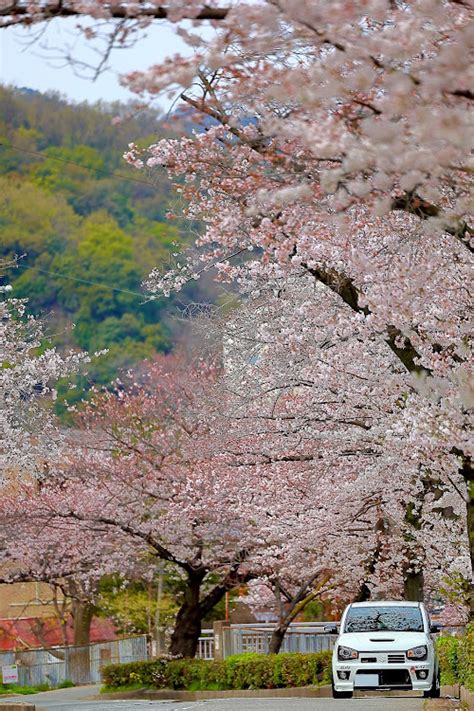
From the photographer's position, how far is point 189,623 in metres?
27.8

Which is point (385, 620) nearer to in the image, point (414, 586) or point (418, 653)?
point (418, 653)

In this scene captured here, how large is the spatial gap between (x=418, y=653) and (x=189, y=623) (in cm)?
1253

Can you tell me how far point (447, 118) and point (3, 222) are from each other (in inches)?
2822

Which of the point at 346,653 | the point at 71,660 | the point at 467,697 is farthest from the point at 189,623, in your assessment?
the point at 467,697

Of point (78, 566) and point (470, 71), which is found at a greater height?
point (470, 71)

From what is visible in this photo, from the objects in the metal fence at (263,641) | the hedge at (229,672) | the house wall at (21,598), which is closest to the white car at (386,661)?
the hedge at (229,672)

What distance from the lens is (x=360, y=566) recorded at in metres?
23.3

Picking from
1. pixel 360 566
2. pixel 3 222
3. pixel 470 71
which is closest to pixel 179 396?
pixel 360 566

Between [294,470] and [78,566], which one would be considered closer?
[294,470]

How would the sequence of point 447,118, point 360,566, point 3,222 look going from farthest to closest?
1. point 3,222
2. point 360,566
3. point 447,118

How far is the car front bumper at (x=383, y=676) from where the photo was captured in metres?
15.9

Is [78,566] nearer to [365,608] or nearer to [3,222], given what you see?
[365,608]

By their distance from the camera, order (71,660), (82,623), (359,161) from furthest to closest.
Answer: (82,623) → (71,660) → (359,161)

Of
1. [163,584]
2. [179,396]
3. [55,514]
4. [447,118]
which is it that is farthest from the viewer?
[163,584]
